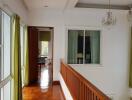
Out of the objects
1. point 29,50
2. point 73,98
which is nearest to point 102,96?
point 73,98

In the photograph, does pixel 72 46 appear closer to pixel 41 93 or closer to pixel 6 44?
pixel 41 93

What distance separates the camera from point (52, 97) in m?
5.68

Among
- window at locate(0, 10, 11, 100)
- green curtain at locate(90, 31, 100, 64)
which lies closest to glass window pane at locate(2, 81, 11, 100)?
window at locate(0, 10, 11, 100)

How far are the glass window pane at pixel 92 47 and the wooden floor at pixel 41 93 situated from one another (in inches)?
68.1

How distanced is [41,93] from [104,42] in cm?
320

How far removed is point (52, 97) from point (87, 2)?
357cm

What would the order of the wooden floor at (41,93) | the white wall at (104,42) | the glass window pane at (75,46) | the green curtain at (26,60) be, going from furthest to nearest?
the glass window pane at (75,46), the white wall at (104,42), the green curtain at (26,60), the wooden floor at (41,93)

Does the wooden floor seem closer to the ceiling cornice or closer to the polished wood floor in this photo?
the polished wood floor

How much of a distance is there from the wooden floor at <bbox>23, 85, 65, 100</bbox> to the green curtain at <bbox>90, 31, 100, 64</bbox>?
186 cm

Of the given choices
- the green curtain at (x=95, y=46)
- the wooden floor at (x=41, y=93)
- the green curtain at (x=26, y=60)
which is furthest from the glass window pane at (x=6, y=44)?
the green curtain at (x=95, y=46)

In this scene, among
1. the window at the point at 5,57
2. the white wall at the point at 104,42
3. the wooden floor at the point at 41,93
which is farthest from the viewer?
the white wall at the point at 104,42

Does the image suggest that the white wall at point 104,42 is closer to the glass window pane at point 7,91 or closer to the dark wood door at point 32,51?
the dark wood door at point 32,51

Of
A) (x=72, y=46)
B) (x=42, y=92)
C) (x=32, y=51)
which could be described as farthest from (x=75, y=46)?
(x=42, y=92)

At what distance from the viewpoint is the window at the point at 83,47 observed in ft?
24.7
